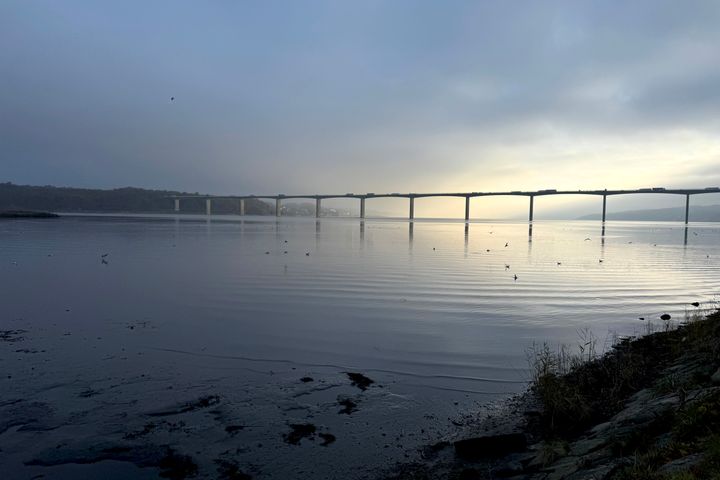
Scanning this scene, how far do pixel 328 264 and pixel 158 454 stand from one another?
22420mm

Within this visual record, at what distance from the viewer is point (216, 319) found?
14234 millimetres

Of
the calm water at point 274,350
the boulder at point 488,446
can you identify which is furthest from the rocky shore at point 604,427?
the calm water at point 274,350

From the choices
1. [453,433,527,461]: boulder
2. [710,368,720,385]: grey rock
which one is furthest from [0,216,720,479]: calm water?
[710,368,720,385]: grey rock

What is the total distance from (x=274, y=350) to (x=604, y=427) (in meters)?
7.13

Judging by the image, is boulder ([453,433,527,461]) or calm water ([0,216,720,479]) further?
calm water ([0,216,720,479])

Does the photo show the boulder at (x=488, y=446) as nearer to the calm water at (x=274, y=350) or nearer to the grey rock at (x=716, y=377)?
the calm water at (x=274, y=350)

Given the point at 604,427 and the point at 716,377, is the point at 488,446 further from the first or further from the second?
the point at 716,377

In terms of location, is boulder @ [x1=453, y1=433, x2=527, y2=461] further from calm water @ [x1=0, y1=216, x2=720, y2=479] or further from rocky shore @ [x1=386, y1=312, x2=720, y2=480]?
calm water @ [x1=0, y1=216, x2=720, y2=479]

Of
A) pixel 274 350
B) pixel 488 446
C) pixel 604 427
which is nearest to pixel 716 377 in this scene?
pixel 604 427

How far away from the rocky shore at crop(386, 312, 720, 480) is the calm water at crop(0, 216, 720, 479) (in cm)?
73

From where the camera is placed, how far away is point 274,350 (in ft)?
36.8

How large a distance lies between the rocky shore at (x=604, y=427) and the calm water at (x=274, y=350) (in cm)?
73

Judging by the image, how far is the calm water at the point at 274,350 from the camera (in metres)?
6.85

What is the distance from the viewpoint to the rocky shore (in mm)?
4734
